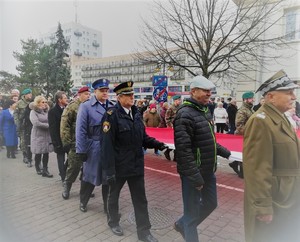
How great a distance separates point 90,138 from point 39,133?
2.57 m

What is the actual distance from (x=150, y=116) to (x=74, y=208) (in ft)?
15.7

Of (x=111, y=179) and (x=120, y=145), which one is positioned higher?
(x=120, y=145)

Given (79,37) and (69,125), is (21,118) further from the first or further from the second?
(79,37)

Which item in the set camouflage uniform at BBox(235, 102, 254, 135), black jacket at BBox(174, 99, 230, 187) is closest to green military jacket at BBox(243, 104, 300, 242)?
black jacket at BBox(174, 99, 230, 187)

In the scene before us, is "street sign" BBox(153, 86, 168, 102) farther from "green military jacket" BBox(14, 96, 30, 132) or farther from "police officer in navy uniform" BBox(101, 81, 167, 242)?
"police officer in navy uniform" BBox(101, 81, 167, 242)

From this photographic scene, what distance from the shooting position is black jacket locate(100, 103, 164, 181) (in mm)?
3152

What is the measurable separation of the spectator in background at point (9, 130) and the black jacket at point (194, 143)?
6.92 meters

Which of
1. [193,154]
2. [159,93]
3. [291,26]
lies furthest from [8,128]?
[291,26]

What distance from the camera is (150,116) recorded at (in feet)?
28.5

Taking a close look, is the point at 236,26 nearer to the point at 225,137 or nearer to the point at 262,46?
the point at 262,46

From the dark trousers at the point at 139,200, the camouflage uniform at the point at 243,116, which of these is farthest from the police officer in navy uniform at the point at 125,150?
the camouflage uniform at the point at 243,116

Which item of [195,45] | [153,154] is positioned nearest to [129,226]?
[153,154]

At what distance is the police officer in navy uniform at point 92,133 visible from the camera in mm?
3959

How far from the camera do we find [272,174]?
216 cm
